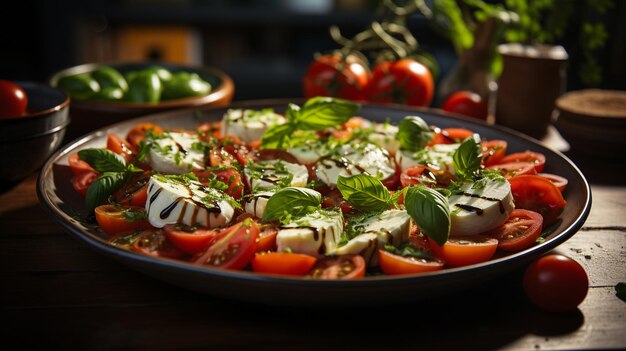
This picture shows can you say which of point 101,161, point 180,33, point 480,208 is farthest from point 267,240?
point 180,33

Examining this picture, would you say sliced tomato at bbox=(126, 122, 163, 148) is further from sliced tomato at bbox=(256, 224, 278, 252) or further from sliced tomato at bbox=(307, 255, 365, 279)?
sliced tomato at bbox=(307, 255, 365, 279)

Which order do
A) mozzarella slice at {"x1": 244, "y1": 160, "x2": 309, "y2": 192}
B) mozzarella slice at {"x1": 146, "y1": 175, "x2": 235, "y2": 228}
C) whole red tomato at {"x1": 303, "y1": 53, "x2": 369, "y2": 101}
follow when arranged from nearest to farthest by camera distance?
mozzarella slice at {"x1": 146, "y1": 175, "x2": 235, "y2": 228}
mozzarella slice at {"x1": 244, "y1": 160, "x2": 309, "y2": 192}
whole red tomato at {"x1": 303, "y1": 53, "x2": 369, "y2": 101}

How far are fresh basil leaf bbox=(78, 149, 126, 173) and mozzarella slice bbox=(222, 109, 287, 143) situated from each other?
0.51 m

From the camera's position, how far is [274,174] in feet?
5.92

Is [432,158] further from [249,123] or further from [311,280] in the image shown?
[311,280]

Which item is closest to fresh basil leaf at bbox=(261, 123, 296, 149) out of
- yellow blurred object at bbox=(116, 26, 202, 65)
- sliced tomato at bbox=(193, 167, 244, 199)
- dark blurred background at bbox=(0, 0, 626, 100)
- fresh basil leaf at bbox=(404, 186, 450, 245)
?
sliced tomato at bbox=(193, 167, 244, 199)

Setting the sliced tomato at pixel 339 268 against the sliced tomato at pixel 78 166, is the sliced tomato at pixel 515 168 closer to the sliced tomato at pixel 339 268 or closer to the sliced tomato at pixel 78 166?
the sliced tomato at pixel 339 268

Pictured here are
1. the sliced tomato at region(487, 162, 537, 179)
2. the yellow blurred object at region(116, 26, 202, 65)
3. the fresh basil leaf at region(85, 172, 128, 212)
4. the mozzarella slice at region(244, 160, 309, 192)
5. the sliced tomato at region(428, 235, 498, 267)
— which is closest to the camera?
the sliced tomato at region(428, 235, 498, 267)

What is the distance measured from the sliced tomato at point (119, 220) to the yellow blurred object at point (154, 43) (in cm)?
367

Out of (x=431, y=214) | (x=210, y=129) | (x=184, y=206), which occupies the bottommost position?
(x=210, y=129)

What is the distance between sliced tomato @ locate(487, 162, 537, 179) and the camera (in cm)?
185

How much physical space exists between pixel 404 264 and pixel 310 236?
22 cm

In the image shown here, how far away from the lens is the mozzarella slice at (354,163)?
1833 mm

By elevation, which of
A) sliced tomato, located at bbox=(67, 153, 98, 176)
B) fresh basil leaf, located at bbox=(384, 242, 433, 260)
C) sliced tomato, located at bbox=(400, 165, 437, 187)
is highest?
fresh basil leaf, located at bbox=(384, 242, 433, 260)
